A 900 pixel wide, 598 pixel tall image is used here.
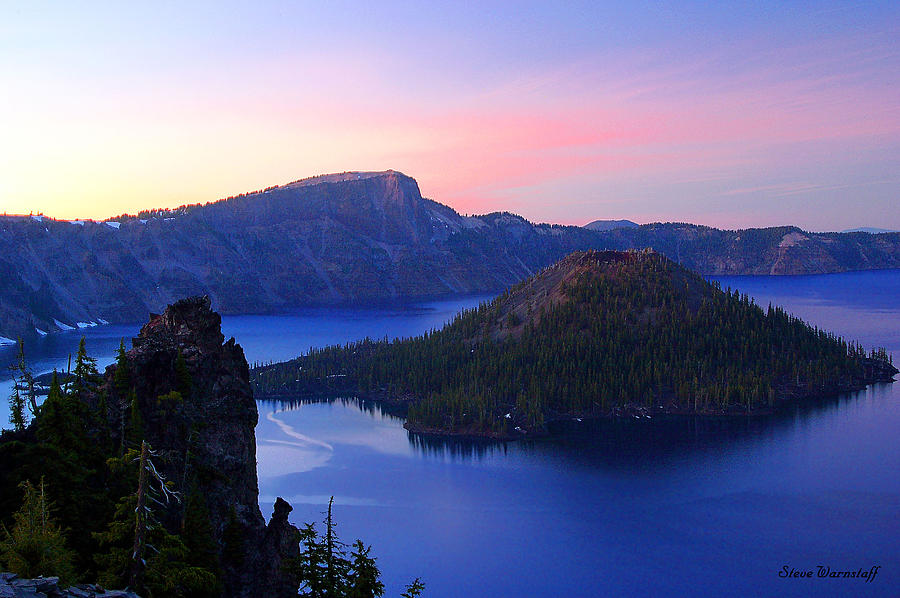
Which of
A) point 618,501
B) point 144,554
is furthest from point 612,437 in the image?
point 144,554

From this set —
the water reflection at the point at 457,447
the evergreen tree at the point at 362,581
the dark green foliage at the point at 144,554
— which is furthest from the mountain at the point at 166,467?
the water reflection at the point at 457,447

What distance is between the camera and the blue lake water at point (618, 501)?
79.3 meters

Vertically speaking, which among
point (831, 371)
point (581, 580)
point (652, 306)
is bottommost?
point (581, 580)

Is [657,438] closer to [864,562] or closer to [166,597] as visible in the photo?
[864,562]

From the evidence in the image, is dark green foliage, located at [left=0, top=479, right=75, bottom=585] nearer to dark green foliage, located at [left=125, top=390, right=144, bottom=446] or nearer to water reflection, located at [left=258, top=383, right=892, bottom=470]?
dark green foliage, located at [left=125, top=390, right=144, bottom=446]

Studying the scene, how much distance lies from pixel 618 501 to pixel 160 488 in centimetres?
7354

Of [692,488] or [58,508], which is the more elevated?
[58,508]

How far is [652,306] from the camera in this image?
197875 millimetres

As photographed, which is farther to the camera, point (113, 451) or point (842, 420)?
point (842, 420)

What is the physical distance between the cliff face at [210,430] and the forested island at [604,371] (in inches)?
3470

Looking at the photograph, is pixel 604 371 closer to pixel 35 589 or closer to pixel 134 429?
pixel 134 429

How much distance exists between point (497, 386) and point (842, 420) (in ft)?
212

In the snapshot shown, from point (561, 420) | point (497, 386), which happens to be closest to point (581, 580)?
point (561, 420)
